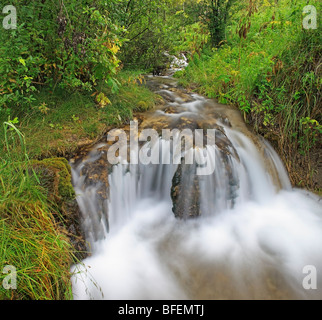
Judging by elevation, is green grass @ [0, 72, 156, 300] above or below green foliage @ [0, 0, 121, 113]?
below

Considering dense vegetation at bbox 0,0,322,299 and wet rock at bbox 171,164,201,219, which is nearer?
dense vegetation at bbox 0,0,322,299

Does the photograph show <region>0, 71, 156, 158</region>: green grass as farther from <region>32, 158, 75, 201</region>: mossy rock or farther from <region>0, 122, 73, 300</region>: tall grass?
<region>0, 122, 73, 300</region>: tall grass

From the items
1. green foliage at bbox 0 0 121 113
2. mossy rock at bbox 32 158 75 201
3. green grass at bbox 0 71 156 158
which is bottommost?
mossy rock at bbox 32 158 75 201

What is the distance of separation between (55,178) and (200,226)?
5.91 ft

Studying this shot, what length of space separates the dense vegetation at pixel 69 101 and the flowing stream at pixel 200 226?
1.28 ft

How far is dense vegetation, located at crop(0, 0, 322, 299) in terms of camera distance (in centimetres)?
181

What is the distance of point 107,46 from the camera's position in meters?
3.38

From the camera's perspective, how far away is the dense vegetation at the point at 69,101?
181cm

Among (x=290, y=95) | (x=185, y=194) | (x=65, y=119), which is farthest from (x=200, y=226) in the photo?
(x=290, y=95)

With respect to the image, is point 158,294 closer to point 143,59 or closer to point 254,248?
point 254,248

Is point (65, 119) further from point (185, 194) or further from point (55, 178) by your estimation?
point (185, 194)

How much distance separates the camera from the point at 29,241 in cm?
173

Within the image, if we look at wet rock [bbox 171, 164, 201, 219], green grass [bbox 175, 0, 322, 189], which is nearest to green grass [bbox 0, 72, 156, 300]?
wet rock [bbox 171, 164, 201, 219]

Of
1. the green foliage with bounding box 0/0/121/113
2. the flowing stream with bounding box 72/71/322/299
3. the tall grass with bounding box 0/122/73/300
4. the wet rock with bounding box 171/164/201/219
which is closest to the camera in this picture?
the tall grass with bounding box 0/122/73/300
